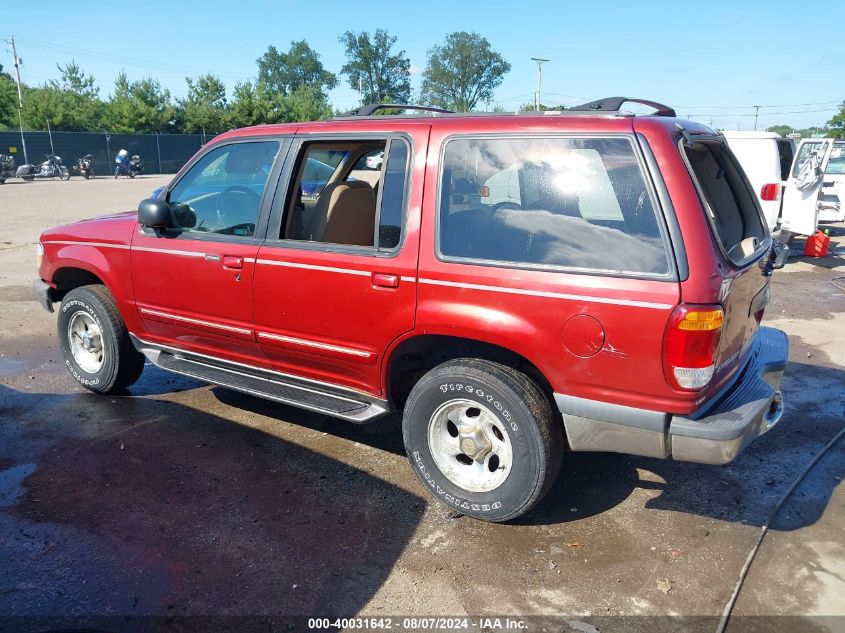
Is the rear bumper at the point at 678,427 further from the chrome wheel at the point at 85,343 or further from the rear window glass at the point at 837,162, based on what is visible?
the rear window glass at the point at 837,162

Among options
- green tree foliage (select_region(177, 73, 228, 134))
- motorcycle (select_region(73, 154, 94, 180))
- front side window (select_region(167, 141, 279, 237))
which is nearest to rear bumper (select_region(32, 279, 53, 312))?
front side window (select_region(167, 141, 279, 237))

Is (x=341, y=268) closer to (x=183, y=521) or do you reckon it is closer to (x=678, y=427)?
(x=183, y=521)

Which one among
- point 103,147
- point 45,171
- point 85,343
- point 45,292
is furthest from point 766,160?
point 103,147

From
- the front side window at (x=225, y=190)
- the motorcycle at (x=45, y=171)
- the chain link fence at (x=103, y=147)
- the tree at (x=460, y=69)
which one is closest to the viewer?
the front side window at (x=225, y=190)

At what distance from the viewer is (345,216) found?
13.8 feet

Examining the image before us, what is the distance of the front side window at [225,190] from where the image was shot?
4.23m

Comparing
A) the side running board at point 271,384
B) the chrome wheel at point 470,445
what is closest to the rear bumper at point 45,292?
the side running board at point 271,384

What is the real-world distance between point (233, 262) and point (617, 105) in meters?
2.38

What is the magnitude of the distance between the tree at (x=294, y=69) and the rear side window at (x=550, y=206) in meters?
117

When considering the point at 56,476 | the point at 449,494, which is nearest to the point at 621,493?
the point at 449,494

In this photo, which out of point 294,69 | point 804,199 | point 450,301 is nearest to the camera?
point 450,301

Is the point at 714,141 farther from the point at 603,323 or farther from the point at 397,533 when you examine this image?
the point at 397,533

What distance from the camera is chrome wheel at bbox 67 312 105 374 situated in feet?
17.1

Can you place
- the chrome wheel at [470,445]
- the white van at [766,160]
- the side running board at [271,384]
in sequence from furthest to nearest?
the white van at [766,160]
the side running board at [271,384]
the chrome wheel at [470,445]
